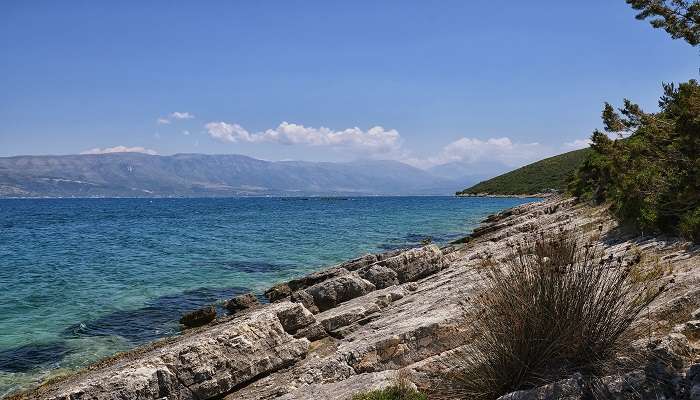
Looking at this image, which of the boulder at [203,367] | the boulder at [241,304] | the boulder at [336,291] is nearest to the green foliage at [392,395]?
the boulder at [203,367]

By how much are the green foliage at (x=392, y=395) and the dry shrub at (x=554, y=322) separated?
0.87 metres

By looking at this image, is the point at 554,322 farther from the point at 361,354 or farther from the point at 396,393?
the point at 361,354

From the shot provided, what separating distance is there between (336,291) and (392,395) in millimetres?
11165

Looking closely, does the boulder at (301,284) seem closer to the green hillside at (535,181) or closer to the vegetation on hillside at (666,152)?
the vegetation on hillside at (666,152)

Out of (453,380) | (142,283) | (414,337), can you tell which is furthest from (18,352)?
(453,380)

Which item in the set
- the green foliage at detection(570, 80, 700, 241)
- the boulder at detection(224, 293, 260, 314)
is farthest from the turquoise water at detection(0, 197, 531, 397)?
the green foliage at detection(570, 80, 700, 241)

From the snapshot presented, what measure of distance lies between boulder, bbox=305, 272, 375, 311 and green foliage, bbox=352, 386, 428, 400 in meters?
10.8

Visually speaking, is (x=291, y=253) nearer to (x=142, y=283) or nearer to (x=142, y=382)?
(x=142, y=283)

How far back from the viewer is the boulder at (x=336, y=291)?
19.1 metres

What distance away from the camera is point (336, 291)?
62.8 ft

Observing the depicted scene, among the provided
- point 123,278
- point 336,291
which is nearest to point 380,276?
point 336,291

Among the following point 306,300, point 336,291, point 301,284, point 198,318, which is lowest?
point 198,318

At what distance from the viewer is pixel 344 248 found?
146 feet

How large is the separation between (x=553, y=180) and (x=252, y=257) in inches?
5962
